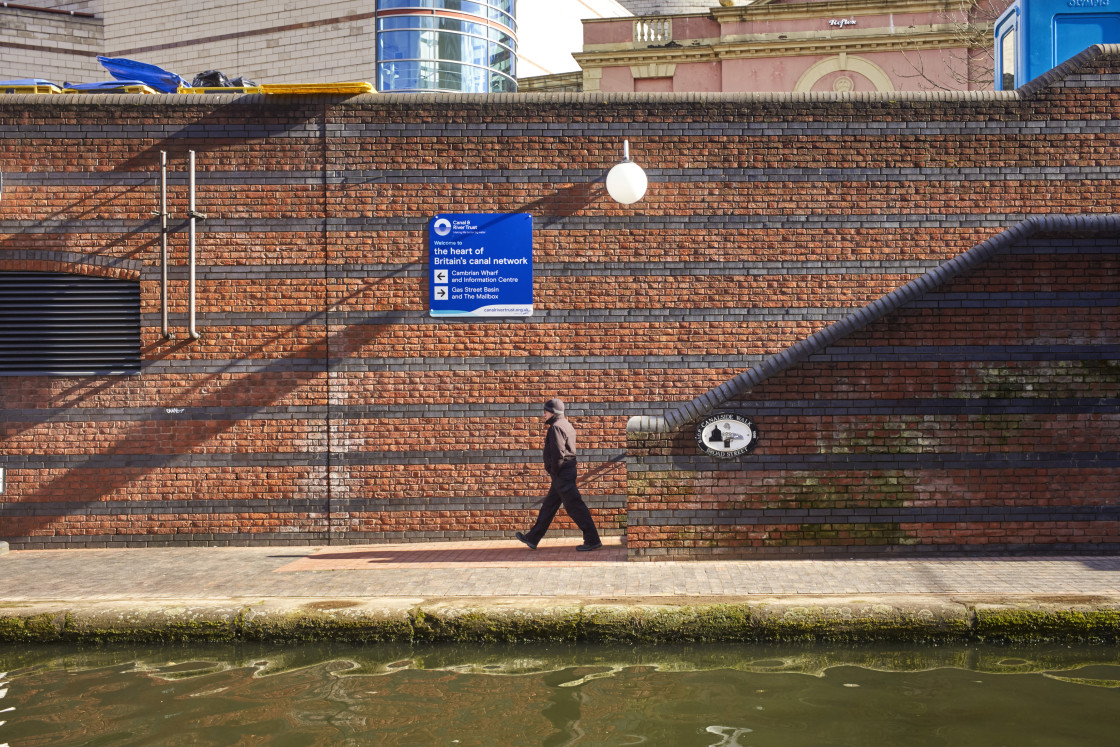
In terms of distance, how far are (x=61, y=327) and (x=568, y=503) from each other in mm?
5890

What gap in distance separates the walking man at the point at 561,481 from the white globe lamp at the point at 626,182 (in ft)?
7.44

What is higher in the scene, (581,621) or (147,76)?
(147,76)

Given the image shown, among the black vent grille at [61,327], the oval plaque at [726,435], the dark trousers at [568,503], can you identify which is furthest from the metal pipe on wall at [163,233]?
the oval plaque at [726,435]

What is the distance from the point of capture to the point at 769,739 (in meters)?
5.09

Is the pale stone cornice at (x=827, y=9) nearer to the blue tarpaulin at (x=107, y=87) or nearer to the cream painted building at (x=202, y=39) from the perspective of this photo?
the cream painted building at (x=202, y=39)

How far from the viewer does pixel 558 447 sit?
9.34 meters

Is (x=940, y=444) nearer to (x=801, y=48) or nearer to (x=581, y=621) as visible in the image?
(x=581, y=621)

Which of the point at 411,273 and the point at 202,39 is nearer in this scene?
the point at 411,273

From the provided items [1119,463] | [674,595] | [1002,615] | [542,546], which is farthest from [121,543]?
[1119,463]

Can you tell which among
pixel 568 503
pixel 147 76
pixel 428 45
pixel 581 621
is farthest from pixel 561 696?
pixel 428 45

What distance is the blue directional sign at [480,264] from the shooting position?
10523mm

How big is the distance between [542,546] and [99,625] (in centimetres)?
428

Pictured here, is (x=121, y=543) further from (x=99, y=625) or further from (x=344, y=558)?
(x=99, y=625)

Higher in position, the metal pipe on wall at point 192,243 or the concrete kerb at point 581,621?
the metal pipe on wall at point 192,243
